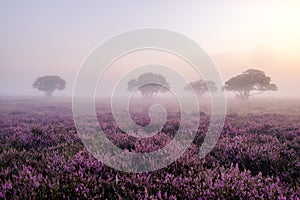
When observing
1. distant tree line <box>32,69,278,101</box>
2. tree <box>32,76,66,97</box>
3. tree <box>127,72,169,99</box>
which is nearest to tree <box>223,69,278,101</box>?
distant tree line <box>32,69,278,101</box>

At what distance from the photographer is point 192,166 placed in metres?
4.56

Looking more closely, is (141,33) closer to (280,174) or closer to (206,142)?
(206,142)

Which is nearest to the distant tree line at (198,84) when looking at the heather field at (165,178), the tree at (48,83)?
the tree at (48,83)

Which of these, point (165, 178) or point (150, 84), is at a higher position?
point (150, 84)

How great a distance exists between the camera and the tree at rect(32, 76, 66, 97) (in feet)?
333

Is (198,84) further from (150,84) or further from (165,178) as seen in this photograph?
(165,178)

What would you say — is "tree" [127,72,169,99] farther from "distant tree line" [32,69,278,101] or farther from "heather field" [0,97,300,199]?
"heather field" [0,97,300,199]

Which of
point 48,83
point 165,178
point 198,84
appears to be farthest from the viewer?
point 48,83

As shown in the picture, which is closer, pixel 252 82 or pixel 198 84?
pixel 252 82

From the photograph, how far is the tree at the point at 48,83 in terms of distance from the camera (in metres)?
102

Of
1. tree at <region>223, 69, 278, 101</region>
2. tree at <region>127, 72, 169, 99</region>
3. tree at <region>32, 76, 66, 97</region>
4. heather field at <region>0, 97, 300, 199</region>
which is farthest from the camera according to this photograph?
tree at <region>32, 76, 66, 97</region>

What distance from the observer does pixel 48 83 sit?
101688 mm

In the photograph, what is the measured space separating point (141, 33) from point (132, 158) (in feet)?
13.9

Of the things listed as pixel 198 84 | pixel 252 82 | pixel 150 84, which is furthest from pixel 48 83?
pixel 252 82
